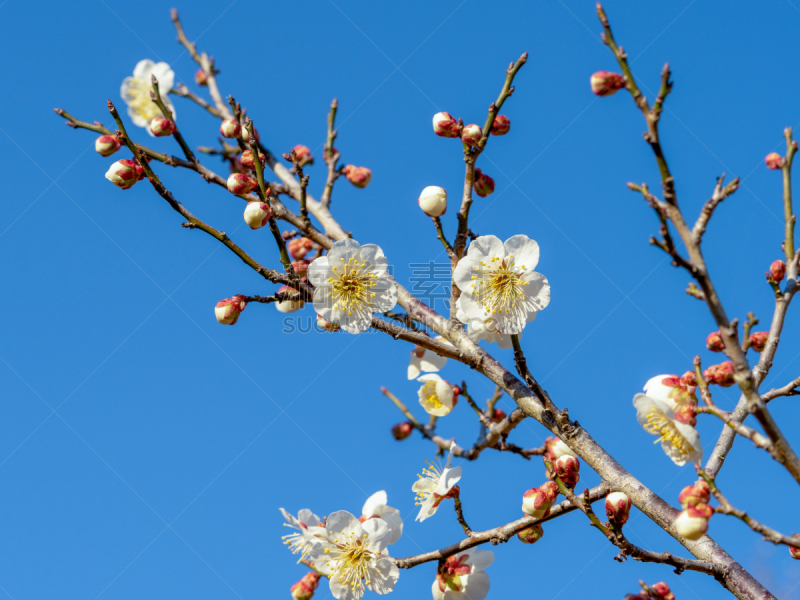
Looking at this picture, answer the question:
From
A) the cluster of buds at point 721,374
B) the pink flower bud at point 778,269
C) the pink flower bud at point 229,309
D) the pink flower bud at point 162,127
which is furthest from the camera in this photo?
the pink flower bud at point 162,127

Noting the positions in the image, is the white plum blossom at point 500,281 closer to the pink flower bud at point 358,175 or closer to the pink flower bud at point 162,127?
the pink flower bud at point 358,175

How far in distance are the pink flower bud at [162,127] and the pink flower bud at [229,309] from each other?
134 cm

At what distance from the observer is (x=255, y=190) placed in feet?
8.70

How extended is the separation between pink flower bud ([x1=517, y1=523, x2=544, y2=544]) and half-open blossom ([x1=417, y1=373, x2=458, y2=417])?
2.78ft

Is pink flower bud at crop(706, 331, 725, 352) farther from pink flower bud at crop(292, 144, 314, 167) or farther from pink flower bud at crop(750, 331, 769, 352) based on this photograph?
pink flower bud at crop(292, 144, 314, 167)

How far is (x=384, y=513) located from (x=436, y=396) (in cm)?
68

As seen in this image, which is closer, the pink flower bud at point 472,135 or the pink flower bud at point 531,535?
the pink flower bud at point 531,535

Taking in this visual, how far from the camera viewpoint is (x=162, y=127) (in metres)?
3.29

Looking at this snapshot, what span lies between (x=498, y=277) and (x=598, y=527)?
95 centimetres

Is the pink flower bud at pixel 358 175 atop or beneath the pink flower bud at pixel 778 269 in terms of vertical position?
atop

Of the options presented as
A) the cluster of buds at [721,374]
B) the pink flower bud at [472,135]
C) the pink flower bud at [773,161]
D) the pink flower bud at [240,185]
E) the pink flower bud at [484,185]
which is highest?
the pink flower bud at [773,161]

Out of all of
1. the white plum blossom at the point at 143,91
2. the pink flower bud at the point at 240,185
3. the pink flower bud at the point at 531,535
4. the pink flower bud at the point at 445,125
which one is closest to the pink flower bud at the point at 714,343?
the pink flower bud at the point at 531,535

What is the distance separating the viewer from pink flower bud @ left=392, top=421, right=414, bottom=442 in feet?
11.9

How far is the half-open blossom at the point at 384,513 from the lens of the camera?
8.63 feet
